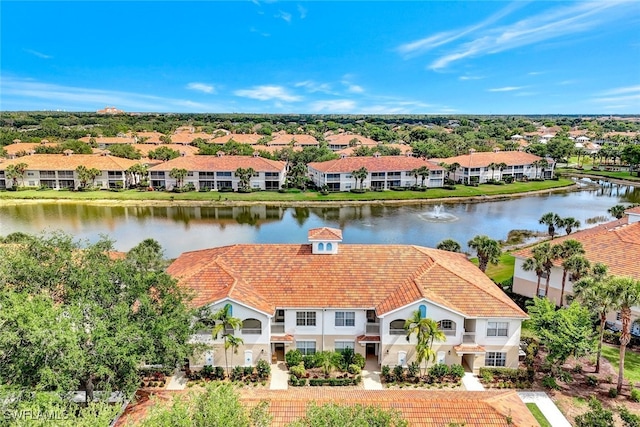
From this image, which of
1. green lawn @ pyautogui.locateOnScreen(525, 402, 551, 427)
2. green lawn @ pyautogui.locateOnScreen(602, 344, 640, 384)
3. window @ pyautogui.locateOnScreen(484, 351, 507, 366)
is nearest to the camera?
green lawn @ pyautogui.locateOnScreen(525, 402, 551, 427)

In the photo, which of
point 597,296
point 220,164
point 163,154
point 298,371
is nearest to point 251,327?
point 298,371

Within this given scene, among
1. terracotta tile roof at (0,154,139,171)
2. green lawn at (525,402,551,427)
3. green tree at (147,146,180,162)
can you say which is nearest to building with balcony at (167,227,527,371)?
green lawn at (525,402,551,427)

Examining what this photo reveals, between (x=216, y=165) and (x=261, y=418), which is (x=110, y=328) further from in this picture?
(x=216, y=165)

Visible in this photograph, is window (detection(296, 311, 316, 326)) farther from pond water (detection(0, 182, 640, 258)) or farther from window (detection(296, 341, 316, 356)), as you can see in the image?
pond water (detection(0, 182, 640, 258))

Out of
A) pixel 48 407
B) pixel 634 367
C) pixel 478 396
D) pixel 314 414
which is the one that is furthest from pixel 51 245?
pixel 634 367

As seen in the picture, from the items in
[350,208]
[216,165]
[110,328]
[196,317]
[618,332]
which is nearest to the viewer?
[110,328]
